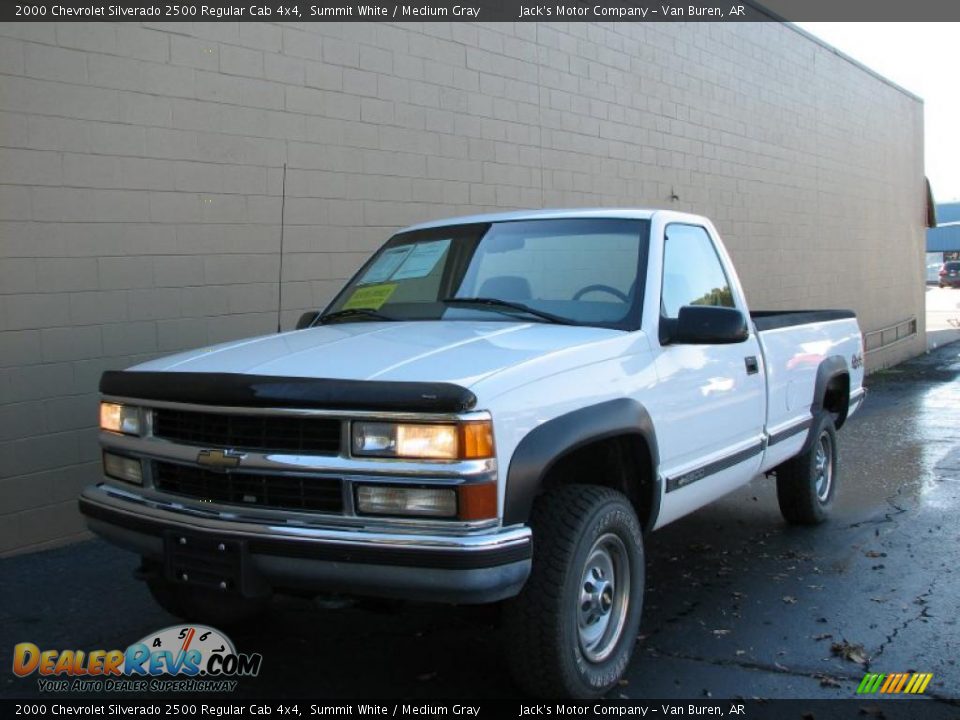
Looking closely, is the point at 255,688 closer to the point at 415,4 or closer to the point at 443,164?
the point at 443,164

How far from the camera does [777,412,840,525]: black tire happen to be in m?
6.31

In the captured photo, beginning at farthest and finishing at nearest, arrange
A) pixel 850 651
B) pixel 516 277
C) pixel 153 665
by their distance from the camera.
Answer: pixel 516 277
pixel 850 651
pixel 153 665

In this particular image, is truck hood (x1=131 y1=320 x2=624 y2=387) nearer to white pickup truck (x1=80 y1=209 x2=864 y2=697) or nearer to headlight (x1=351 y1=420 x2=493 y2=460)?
white pickup truck (x1=80 y1=209 x2=864 y2=697)

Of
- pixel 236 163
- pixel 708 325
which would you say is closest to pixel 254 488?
pixel 708 325

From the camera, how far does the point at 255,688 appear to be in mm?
3975

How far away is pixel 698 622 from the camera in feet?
15.5

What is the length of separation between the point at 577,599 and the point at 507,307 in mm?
1455

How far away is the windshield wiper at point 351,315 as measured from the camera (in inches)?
187

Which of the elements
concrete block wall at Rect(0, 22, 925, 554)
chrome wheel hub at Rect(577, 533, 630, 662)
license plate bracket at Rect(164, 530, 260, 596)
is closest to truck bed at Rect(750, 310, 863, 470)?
chrome wheel hub at Rect(577, 533, 630, 662)

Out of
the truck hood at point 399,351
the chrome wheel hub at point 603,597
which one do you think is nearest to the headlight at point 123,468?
the truck hood at point 399,351

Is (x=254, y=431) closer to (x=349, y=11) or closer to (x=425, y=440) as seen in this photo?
(x=425, y=440)

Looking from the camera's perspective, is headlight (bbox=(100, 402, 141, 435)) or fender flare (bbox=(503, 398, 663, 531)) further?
headlight (bbox=(100, 402, 141, 435))

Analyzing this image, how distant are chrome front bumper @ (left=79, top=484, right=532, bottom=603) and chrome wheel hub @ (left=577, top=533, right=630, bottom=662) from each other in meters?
0.54

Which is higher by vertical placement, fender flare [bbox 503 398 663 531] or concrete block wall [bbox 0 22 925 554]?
concrete block wall [bbox 0 22 925 554]
